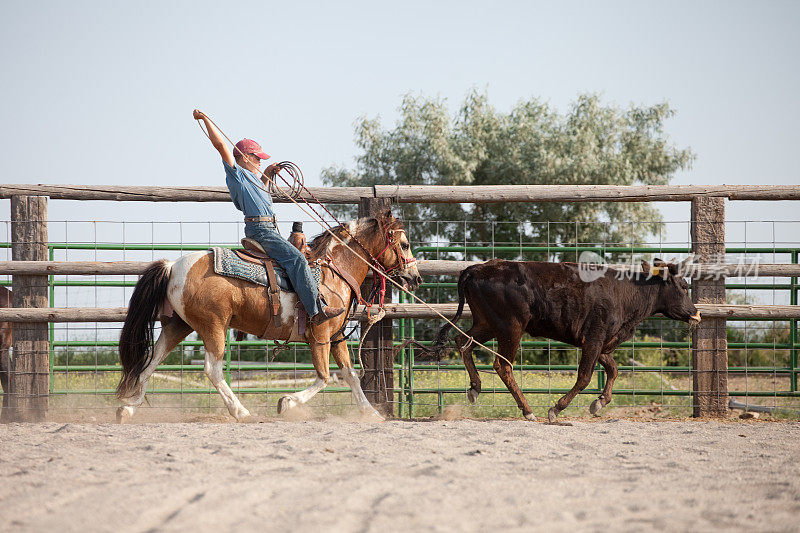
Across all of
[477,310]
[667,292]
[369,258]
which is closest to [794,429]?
[667,292]

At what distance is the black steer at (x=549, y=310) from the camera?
694 cm

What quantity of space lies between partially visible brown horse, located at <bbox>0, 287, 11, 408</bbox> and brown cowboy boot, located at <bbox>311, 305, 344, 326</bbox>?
340cm

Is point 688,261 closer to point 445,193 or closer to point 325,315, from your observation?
point 445,193

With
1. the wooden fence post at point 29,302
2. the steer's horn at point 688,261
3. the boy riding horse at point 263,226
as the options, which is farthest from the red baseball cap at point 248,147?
the steer's horn at point 688,261

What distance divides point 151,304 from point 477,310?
2.97 meters

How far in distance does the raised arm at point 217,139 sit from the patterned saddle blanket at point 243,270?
30.6 inches

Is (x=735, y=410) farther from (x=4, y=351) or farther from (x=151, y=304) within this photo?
(x=4, y=351)

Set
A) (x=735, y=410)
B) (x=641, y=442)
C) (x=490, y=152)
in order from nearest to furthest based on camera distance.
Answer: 1. (x=641, y=442)
2. (x=735, y=410)
3. (x=490, y=152)

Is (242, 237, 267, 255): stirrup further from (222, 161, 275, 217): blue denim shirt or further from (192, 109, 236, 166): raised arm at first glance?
(192, 109, 236, 166): raised arm

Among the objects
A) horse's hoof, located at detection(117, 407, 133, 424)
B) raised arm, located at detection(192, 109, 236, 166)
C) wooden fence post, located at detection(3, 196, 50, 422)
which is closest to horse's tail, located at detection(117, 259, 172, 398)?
horse's hoof, located at detection(117, 407, 133, 424)

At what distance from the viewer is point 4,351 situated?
7738 mm

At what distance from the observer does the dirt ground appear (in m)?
3.20

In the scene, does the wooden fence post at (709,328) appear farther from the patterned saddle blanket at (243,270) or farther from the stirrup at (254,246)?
the stirrup at (254,246)

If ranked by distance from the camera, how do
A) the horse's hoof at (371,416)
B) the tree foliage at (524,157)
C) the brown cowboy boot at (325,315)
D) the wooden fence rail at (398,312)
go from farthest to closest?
the tree foliage at (524,157) < the wooden fence rail at (398,312) < the horse's hoof at (371,416) < the brown cowboy boot at (325,315)
